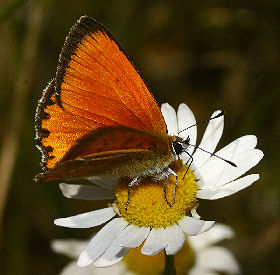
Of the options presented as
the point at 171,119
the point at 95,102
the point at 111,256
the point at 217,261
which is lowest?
the point at 217,261

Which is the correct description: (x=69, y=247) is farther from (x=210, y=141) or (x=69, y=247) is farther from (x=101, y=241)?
(x=210, y=141)

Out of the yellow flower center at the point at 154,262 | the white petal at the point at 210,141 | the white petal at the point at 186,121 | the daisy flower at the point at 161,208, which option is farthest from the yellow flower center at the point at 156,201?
the yellow flower center at the point at 154,262

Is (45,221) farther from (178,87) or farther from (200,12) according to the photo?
(200,12)

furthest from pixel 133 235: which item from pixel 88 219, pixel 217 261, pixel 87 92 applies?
pixel 217 261

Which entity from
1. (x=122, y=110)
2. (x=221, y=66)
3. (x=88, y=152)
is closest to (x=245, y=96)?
(x=221, y=66)

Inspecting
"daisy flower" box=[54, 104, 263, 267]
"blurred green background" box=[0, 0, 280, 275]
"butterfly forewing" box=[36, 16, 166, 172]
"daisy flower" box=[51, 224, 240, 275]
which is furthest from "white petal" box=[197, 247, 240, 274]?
"butterfly forewing" box=[36, 16, 166, 172]

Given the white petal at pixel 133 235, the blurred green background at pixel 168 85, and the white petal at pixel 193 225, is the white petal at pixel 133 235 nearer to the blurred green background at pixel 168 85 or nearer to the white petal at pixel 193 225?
the white petal at pixel 193 225

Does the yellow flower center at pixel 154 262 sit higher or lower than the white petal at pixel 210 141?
lower
